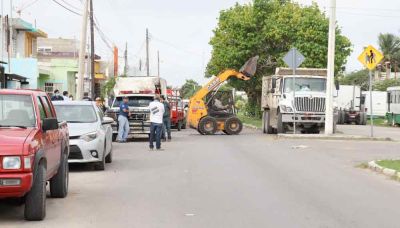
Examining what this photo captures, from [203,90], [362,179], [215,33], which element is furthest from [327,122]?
[215,33]

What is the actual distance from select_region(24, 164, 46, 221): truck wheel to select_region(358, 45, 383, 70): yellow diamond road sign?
1750 centimetres

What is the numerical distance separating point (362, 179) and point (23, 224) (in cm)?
762

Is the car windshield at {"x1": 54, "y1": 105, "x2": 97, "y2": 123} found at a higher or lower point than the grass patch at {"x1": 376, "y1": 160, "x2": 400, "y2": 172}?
higher

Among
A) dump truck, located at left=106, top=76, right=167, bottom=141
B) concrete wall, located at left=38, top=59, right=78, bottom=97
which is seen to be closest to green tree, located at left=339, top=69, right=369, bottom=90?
concrete wall, located at left=38, top=59, right=78, bottom=97

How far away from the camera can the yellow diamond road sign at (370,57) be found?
23.6m

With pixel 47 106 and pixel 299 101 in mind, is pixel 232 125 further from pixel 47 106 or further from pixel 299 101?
pixel 47 106

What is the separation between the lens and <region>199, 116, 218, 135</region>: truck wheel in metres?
29.1

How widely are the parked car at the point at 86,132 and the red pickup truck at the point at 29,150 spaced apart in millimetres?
3763

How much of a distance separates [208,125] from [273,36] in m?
16.1

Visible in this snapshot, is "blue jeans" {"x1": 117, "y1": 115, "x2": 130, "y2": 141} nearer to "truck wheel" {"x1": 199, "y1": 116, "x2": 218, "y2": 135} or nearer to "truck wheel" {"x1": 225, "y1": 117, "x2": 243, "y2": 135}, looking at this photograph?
"truck wheel" {"x1": 199, "y1": 116, "x2": 218, "y2": 135}

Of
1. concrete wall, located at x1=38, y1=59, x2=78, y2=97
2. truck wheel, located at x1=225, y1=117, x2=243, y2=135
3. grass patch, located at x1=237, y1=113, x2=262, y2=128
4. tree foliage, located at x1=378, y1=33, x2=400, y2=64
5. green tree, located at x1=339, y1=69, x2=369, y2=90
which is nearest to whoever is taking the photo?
truck wheel, located at x1=225, y1=117, x2=243, y2=135

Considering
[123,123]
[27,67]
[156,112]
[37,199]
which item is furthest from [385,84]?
[37,199]

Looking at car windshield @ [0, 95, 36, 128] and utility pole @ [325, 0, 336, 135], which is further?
utility pole @ [325, 0, 336, 135]

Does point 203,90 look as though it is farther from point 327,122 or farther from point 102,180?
point 102,180
